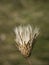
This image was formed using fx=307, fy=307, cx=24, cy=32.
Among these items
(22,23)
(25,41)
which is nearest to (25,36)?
(25,41)

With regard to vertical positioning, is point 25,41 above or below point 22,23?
above

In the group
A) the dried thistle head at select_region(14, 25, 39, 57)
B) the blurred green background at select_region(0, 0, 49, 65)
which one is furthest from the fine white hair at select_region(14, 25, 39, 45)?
the blurred green background at select_region(0, 0, 49, 65)

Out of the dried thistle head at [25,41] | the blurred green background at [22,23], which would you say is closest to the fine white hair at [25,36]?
the dried thistle head at [25,41]

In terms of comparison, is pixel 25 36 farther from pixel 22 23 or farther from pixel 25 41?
pixel 22 23

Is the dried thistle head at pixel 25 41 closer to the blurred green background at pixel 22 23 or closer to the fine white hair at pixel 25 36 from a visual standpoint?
the fine white hair at pixel 25 36

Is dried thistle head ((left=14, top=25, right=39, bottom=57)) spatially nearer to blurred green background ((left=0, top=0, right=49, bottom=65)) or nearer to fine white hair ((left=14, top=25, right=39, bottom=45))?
fine white hair ((left=14, top=25, right=39, bottom=45))

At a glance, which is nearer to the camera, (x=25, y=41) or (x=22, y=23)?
(x=25, y=41)

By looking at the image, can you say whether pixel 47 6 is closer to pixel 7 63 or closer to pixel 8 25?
pixel 8 25

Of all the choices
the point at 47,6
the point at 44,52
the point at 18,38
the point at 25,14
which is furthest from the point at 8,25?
the point at 18,38
